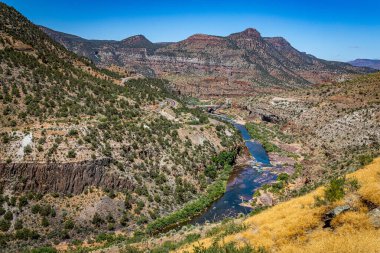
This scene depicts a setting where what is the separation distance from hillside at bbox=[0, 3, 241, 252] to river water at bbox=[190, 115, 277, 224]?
384 cm

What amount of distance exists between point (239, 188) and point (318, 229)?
130ft

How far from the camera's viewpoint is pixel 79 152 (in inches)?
1865

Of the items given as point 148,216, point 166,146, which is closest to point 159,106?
point 166,146

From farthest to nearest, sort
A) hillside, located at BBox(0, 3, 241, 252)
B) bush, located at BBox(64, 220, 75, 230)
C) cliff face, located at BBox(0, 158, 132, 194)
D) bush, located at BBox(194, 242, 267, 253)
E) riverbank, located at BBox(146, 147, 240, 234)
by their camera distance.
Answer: riverbank, located at BBox(146, 147, 240, 234)
cliff face, located at BBox(0, 158, 132, 194)
hillside, located at BBox(0, 3, 241, 252)
bush, located at BBox(64, 220, 75, 230)
bush, located at BBox(194, 242, 267, 253)

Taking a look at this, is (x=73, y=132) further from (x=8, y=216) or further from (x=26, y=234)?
(x=26, y=234)

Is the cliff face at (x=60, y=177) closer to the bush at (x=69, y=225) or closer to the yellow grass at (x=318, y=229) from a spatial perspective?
the bush at (x=69, y=225)

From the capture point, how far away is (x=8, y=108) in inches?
1972

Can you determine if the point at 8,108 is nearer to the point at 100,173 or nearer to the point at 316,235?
the point at 100,173

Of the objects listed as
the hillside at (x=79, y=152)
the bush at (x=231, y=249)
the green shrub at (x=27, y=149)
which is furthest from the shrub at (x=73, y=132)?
the bush at (x=231, y=249)

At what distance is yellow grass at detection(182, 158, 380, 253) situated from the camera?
1594cm

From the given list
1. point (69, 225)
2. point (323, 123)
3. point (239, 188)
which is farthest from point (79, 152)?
point (323, 123)

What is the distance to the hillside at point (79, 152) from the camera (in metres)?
40.7

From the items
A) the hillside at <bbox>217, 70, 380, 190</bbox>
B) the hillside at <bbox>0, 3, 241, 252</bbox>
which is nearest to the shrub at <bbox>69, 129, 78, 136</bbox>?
the hillside at <bbox>0, 3, 241, 252</bbox>

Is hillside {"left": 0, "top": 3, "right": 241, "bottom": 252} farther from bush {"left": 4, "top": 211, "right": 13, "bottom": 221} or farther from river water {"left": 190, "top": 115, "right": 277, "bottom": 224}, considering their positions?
river water {"left": 190, "top": 115, "right": 277, "bottom": 224}
